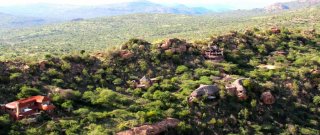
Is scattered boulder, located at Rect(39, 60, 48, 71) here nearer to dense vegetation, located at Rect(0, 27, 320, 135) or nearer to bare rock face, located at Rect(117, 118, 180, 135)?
dense vegetation, located at Rect(0, 27, 320, 135)

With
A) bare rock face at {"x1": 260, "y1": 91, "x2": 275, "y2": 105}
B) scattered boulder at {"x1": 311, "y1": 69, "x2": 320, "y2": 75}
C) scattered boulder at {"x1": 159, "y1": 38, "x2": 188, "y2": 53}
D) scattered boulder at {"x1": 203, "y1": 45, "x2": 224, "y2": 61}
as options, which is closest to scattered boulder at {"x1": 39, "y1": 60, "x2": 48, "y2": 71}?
scattered boulder at {"x1": 159, "y1": 38, "x2": 188, "y2": 53}

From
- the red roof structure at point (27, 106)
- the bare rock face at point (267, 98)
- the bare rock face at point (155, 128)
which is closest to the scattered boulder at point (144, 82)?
the bare rock face at point (155, 128)

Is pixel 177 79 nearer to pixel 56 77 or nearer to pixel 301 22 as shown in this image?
pixel 56 77

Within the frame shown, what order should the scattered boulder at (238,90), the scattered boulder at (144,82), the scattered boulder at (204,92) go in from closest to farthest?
the scattered boulder at (204,92)
the scattered boulder at (238,90)
the scattered boulder at (144,82)

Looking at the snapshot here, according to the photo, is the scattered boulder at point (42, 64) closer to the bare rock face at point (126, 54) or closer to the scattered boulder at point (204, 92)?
the bare rock face at point (126, 54)

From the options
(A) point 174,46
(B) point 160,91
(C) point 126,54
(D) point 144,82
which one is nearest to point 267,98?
(B) point 160,91

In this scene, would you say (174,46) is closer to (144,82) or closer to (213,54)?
(213,54)

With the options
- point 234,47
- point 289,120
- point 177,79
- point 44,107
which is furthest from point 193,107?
point 234,47
